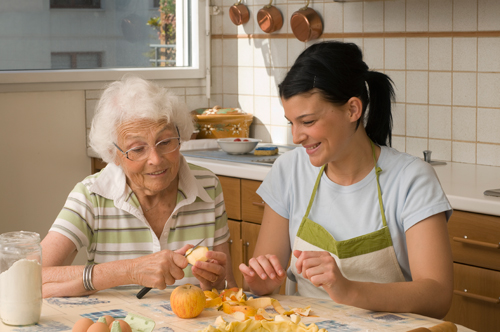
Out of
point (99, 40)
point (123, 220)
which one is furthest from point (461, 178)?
point (99, 40)

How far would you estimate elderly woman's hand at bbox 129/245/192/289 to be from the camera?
58.2 inches

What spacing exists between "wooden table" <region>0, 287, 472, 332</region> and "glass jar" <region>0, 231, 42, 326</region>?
0.03m

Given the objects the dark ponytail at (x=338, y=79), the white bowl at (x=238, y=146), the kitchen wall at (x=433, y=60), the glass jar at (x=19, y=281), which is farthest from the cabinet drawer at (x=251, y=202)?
the glass jar at (x=19, y=281)

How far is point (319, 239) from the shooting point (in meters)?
1.70

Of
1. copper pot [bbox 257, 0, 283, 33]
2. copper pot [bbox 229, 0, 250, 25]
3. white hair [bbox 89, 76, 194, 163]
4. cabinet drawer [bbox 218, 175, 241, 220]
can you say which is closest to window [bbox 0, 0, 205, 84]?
copper pot [bbox 229, 0, 250, 25]

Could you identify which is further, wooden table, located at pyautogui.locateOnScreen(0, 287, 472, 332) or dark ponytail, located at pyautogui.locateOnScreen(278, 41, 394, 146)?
dark ponytail, located at pyautogui.locateOnScreen(278, 41, 394, 146)

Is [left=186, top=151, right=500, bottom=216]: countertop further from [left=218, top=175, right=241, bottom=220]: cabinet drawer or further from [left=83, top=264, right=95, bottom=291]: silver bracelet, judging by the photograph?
[left=83, top=264, right=95, bottom=291]: silver bracelet

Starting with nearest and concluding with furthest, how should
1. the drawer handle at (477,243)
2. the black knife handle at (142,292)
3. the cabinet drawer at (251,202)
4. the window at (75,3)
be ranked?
the black knife handle at (142,292)
the drawer handle at (477,243)
the cabinet drawer at (251,202)
the window at (75,3)

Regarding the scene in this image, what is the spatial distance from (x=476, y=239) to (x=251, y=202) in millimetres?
1024

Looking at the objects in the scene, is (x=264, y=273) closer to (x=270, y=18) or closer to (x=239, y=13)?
(x=270, y=18)

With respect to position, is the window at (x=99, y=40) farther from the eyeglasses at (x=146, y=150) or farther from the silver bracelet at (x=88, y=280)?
the silver bracelet at (x=88, y=280)

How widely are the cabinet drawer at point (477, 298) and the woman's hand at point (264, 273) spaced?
913 millimetres

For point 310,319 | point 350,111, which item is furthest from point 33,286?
point 350,111

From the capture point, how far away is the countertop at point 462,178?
6.82 feet
